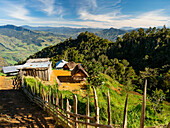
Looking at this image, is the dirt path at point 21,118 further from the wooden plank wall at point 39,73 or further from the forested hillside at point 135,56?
the forested hillside at point 135,56

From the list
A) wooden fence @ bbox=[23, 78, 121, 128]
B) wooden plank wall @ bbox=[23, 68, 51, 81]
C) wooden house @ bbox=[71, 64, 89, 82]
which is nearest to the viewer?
wooden fence @ bbox=[23, 78, 121, 128]

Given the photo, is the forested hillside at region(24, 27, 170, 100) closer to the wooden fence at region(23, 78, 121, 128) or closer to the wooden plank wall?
the wooden plank wall

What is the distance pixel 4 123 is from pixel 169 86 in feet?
114

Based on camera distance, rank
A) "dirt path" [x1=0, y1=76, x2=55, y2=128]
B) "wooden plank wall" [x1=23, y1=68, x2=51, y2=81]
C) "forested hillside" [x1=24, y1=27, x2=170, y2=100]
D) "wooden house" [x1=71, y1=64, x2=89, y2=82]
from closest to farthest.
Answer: "dirt path" [x1=0, y1=76, x2=55, y2=128], "wooden plank wall" [x1=23, y1=68, x2=51, y2=81], "wooden house" [x1=71, y1=64, x2=89, y2=82], "forested hillside" [x1=24, y1=27, x2=170, y2=100]

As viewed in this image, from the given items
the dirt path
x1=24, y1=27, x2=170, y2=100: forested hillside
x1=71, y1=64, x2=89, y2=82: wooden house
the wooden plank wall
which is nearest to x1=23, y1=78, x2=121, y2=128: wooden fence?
the dirt path

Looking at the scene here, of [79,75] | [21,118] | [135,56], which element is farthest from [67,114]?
[135,56]

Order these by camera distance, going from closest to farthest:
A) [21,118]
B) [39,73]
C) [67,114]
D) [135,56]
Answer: [67,114] → [21,118] → [39,73] → [135,56]

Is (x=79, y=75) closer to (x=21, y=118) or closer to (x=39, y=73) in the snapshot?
(x=39, y=73)

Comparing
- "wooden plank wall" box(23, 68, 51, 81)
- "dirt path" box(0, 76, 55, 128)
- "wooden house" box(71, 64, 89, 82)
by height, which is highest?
"wooden plank wall" box(23, 68, 51, 81)

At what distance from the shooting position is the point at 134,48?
2416 inches

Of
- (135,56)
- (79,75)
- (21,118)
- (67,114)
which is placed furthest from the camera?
(135,56)

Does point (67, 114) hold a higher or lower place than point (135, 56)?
higher

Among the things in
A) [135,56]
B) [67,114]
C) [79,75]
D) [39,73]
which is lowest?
[79,75]

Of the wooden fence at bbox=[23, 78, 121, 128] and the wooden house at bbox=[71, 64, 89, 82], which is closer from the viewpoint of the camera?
the wooden fence at bbox=[23, 78, 121, 128]
